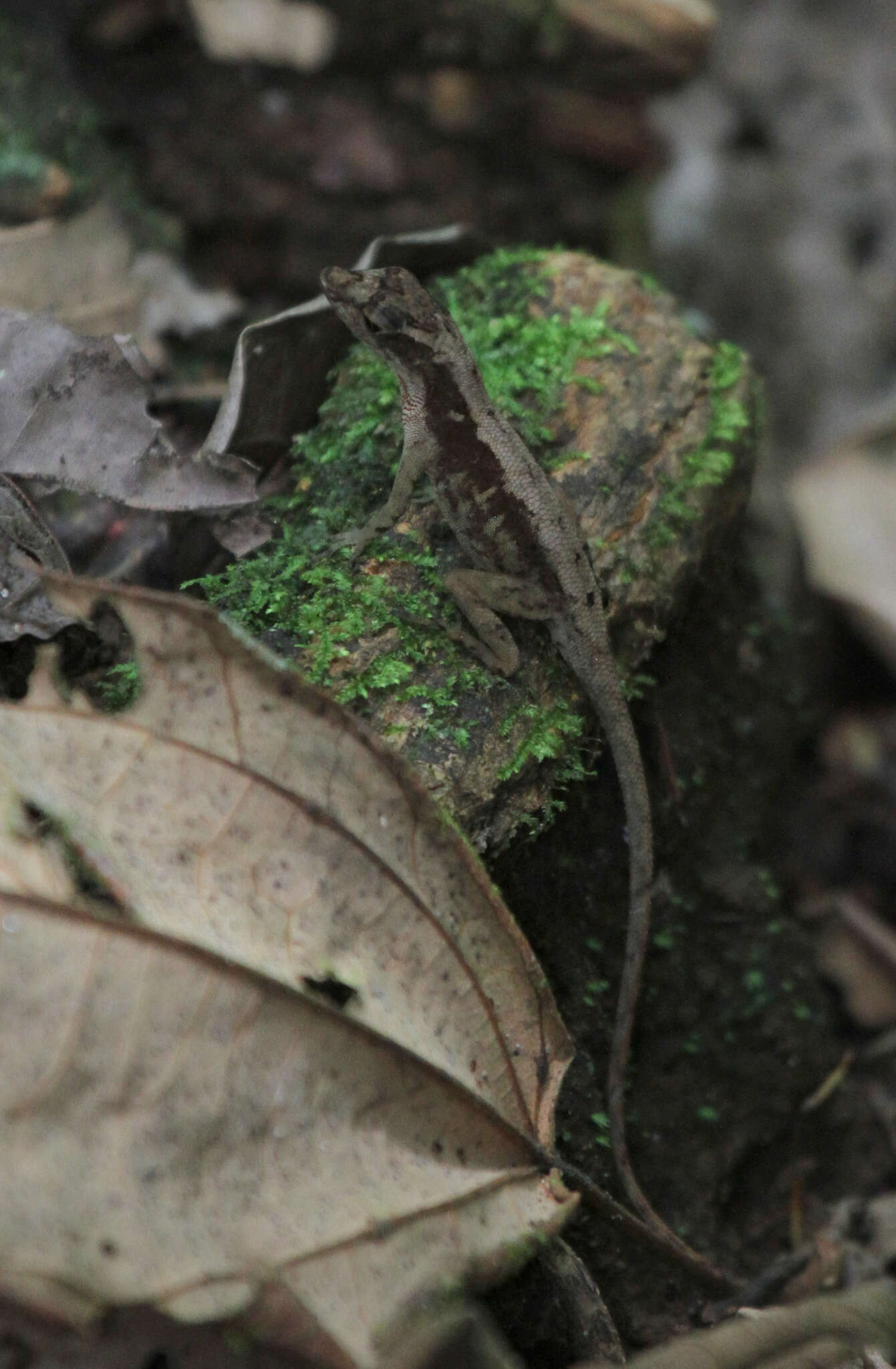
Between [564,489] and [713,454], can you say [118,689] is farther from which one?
[713,454]

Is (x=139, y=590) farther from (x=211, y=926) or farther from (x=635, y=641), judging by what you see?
(x=635, y=641)

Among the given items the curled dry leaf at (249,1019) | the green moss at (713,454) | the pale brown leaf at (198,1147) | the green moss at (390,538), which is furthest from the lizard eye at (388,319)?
the pale brown leaf at (198,1147)

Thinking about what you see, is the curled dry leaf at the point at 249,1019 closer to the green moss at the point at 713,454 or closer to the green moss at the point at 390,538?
the green moss at the point at 390,538

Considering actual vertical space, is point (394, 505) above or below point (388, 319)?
below

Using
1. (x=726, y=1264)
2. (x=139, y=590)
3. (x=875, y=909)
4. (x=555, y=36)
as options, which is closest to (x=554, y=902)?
(x=726, y=1264)

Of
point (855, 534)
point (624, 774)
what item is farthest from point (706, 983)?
point (855, 534)

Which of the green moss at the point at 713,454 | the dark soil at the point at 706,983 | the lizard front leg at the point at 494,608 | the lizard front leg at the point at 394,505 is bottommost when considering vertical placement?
the dark soil at the point at 706,983
